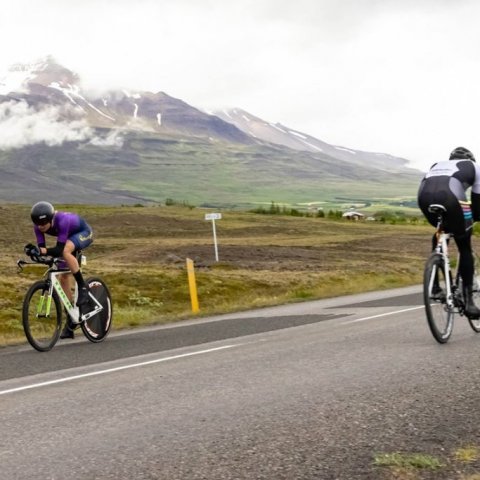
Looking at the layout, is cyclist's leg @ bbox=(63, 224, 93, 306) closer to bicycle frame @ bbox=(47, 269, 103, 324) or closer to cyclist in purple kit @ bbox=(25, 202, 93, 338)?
cyclist in purple kit @ bbox=(25, 202, 93, 338)

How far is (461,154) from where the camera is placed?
9.33m

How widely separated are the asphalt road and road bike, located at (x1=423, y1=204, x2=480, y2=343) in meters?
0.26

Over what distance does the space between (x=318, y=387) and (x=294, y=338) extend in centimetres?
407

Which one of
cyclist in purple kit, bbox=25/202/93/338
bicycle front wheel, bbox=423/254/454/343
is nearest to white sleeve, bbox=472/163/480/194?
bicycle front wheel, bbox=423/254/454/343

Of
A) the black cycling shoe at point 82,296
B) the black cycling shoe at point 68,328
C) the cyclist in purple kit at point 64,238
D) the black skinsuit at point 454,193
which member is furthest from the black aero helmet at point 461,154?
the black cycling shoe at point 68,328

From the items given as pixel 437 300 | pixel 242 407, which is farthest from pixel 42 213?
pixel 242 407

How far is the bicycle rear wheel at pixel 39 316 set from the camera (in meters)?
10.8

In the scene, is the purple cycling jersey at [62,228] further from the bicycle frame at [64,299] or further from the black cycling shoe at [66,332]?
the black cycling shoe at [66,332]

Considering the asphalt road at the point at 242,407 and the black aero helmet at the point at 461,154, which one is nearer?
the asphalt road at the point at 242,407

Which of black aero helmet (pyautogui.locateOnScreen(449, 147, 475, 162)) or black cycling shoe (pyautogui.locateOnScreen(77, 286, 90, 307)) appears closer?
black aero helmet (pyautogui.locateOnScreen(449, 147, 475, 162))

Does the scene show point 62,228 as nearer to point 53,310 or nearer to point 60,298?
point 60,298

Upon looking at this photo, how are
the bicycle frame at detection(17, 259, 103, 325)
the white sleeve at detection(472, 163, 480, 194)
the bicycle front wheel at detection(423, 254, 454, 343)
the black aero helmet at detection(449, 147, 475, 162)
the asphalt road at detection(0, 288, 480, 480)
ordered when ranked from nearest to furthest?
the asphalt road at detection(0, 288, 480, 480) → the bicycle front wheel at detection(423, 254, 454, 343) → the white sleeve at detection(472, 163, 480, 194) → the black aero helmet at detection(449, 147, 475, 162) → the bicycle frame at detection(17, 259, 103, 325)

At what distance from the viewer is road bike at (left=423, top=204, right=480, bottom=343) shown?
29.3 feet

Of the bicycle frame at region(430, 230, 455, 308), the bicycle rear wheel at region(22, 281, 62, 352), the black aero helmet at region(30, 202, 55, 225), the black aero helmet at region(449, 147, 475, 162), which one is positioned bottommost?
the bicycle rear wheel at region(22, 281, 62, 352)
